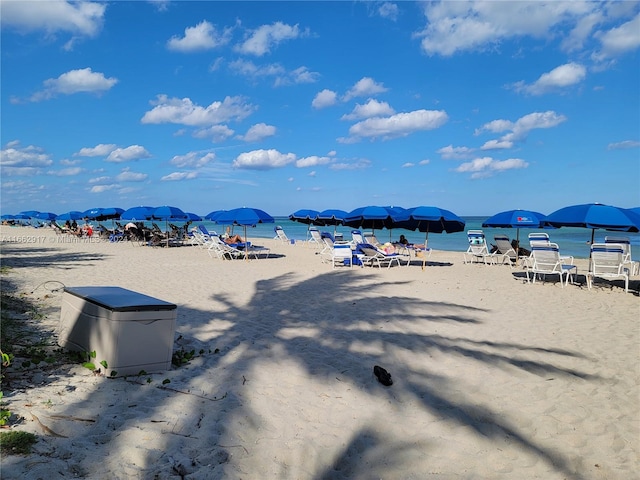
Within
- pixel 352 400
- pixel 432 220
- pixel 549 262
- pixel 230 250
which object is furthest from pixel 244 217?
pixel 352 400

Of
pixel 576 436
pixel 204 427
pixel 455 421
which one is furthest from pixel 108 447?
pixel 576 436

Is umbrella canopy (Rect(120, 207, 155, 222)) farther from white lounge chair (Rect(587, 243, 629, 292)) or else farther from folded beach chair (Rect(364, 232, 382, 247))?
white lounge chair (Rect(587, 243, 629, 292))

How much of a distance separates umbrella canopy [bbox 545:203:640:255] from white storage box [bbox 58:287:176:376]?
8.85 meters

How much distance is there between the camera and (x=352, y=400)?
3705 mm

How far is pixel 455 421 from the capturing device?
135 inches

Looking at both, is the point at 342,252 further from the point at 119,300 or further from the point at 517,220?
the point at 119,300

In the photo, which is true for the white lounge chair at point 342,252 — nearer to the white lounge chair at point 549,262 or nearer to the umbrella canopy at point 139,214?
the white lounge chair at point 549,262

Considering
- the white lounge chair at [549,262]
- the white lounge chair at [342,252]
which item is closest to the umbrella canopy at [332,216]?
the white lounge chair at [342,252]

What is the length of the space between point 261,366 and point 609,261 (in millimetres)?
8143

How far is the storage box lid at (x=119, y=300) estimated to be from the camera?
3.55 metres

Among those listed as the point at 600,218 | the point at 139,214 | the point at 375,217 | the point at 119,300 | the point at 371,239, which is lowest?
the point at 119,300

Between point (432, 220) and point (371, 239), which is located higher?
point (432, 220)

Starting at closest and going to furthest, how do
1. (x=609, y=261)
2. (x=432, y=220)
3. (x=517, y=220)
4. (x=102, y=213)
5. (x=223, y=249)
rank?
(x=609, y=261)
(x=432, y=220)
(x=517, y=220)
(x=223, y=249)
(x=102, y=213)

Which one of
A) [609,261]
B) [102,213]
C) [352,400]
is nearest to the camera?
[352,400]
